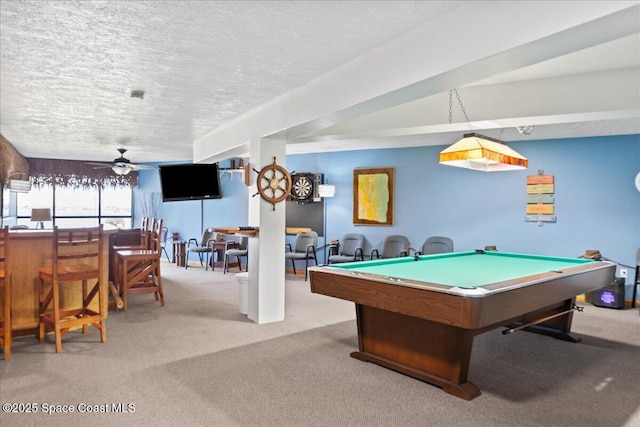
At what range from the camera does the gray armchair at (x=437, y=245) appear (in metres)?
7.13

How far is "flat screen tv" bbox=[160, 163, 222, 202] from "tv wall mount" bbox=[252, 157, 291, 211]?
68.0 inches

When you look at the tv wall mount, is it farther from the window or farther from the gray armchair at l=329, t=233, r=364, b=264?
the window

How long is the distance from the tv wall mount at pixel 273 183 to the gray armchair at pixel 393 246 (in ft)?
9.64

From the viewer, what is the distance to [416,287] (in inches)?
113

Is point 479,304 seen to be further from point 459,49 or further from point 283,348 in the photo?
point 283,348

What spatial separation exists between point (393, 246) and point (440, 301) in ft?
16.1

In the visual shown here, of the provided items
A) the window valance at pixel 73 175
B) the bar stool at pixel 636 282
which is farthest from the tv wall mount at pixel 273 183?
the window valance at pixel 73 175

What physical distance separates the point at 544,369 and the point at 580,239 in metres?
3.69

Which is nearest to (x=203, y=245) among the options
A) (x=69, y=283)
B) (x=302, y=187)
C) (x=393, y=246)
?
(x=302, y=187)

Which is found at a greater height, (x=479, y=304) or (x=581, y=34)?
(x=581, y=34)

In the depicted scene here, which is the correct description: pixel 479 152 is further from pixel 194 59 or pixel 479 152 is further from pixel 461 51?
Answer: pixel 194 59

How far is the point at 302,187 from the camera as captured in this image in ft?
28.6

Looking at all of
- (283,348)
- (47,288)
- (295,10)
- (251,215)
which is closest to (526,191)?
(251,215)

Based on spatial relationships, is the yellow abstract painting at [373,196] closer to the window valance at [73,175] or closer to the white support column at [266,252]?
the white support column at [266,252]
